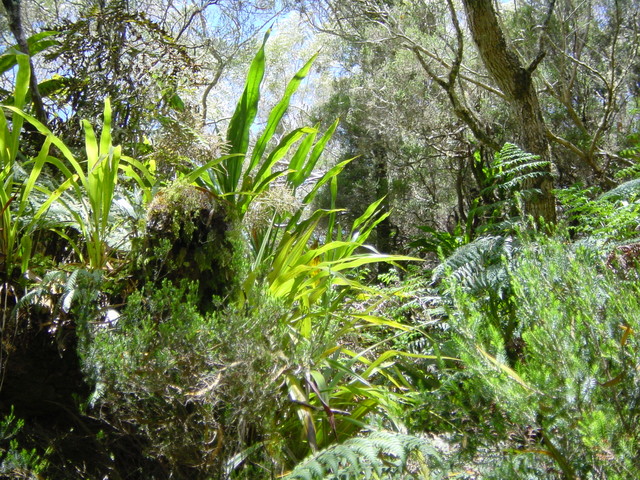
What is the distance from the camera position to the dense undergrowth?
58.5 inches

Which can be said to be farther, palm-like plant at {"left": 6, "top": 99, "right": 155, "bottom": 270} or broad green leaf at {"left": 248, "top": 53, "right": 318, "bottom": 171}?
broad green leaf at {"left": 248, "top": 53, "right": 318, "bottom": 171}

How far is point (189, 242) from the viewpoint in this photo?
216cm

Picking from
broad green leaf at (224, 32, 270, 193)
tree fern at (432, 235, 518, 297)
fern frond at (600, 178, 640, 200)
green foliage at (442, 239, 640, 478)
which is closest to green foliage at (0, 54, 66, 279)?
broad green leaf at (224, 32, 270, 193)

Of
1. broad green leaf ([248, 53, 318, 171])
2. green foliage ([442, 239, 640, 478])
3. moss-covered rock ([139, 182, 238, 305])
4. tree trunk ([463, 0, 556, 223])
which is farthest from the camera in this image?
tree trunk ([463, 0, 556, 223])

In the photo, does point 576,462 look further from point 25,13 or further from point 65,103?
point 25,13

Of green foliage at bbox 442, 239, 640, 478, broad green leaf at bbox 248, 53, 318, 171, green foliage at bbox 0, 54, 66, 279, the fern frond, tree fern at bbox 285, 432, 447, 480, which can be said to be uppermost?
broad green leaf at bbox 248, 53, 318, 171

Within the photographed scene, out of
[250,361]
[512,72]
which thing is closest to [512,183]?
[512,72]

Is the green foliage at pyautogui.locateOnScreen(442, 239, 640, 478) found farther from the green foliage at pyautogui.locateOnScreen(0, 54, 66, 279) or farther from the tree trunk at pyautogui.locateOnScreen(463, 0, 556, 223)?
the tree trunk at pyautogui.locateOnScreen(463, 0, 556, 223)

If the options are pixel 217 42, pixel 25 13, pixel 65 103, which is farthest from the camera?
pixel 217 42

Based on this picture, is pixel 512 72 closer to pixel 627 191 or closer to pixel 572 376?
pixel 627 191

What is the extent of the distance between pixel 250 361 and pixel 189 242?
0.65 meters

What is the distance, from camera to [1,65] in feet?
9.81

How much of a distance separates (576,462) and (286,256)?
1.41 metres

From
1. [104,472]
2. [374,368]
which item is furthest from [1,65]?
[374,368]
